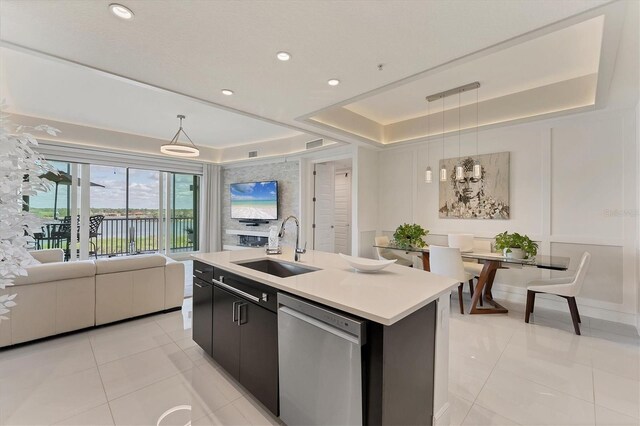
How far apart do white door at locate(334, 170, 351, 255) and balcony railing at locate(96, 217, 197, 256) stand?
3845 mm

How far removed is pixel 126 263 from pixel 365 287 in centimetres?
290

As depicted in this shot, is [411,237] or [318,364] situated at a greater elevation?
[411,237]

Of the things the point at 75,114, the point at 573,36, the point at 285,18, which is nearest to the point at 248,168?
the point at 75,114

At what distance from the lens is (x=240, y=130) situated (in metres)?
5.66

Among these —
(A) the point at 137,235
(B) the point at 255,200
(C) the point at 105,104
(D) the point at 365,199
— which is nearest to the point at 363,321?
(D) the point at 365,199

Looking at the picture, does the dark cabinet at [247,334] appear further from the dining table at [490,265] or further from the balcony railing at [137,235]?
the balcony railing at [137,235]

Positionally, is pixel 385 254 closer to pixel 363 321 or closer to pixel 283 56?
pixel 283 56

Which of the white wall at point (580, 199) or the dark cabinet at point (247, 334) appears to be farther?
the white wall at point (580, 199)

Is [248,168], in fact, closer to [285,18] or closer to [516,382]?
[285,18]

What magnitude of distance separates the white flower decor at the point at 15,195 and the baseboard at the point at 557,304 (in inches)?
192

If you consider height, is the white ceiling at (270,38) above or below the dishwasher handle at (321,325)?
above

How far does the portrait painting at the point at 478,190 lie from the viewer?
4094 mm

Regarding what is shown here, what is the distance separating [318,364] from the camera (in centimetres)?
148

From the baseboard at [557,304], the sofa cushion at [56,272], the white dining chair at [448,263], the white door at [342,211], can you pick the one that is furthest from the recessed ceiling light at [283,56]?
the white door at [342,211]
